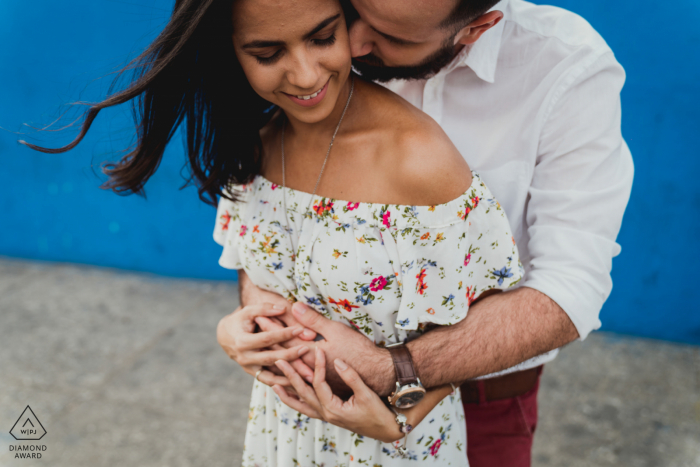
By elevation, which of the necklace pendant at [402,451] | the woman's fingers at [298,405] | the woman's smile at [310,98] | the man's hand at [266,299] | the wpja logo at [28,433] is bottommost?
the wpja logo at [28,433]

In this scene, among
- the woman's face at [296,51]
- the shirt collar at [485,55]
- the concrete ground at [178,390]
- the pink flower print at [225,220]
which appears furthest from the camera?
the concrete ground at [178,390]

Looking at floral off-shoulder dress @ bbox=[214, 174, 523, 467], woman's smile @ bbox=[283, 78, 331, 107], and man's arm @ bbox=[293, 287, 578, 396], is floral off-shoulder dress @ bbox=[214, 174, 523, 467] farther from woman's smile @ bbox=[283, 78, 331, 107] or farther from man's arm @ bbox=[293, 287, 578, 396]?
woman's smile @ bbox=[283, 78, 331, 107]

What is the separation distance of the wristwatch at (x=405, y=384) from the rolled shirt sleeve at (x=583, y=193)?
0.38 meters

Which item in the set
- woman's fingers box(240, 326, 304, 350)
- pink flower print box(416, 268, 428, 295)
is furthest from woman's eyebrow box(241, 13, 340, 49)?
woman's fingers box(240, 326, 304, 350)

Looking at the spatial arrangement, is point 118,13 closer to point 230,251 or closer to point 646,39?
point 230,251

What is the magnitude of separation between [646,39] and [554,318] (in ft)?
6.42

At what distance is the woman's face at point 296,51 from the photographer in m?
1.17

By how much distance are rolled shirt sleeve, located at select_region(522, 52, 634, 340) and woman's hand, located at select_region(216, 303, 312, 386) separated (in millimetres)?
629

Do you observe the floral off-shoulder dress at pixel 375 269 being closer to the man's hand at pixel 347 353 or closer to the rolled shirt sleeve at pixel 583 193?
the man's hand at pixel 347 353

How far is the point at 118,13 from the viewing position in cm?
343

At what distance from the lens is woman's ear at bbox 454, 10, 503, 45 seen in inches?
53.9

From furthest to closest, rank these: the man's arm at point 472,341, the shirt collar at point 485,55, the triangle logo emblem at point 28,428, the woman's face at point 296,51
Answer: the triangle logo emblem at point 28,428 → the shirt collar at point 485,55 → the man's arm at point 472,341 → the woman's face at point 296,51

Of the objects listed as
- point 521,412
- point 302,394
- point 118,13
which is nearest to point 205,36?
point 302,394

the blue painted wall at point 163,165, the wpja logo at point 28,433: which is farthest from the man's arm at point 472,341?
the wpja logo at point 28,433
